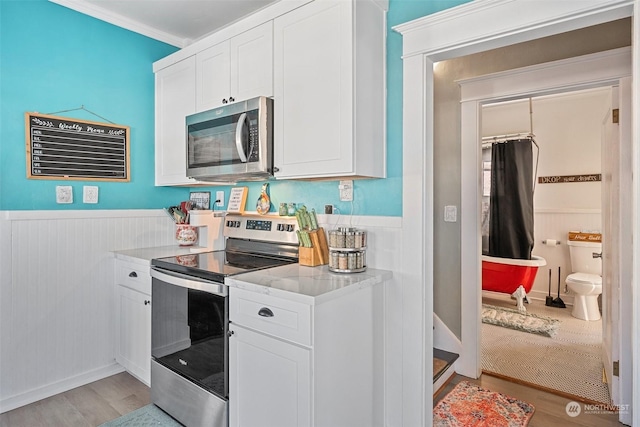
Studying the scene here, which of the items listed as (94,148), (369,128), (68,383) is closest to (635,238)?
(369,128)

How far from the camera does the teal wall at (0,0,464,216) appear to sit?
187cm

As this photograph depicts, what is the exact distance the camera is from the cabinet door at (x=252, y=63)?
201 cm

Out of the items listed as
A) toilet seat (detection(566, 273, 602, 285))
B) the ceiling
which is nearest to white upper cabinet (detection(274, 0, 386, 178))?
the ceiling

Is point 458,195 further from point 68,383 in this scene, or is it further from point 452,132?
point 68,383

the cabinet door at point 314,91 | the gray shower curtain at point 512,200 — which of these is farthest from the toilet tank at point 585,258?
the cabinet door at point 314,91

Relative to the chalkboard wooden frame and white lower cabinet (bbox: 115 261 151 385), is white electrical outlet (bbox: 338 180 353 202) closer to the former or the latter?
white lower cabinet (bbox: 115 261 151 385)

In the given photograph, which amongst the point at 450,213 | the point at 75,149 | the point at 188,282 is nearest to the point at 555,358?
the point at 450,213

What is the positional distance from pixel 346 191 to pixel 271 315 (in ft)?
2.75

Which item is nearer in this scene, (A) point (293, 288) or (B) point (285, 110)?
(A) point (293, 288)

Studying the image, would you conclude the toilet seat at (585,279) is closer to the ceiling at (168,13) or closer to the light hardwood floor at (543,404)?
the light hardwood floor at (543,404)

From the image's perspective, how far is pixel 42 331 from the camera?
2.34 m

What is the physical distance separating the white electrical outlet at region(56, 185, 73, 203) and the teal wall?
0.09ft

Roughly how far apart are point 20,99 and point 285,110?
1.72m

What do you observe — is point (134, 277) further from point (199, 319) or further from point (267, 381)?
point (267, 381)
